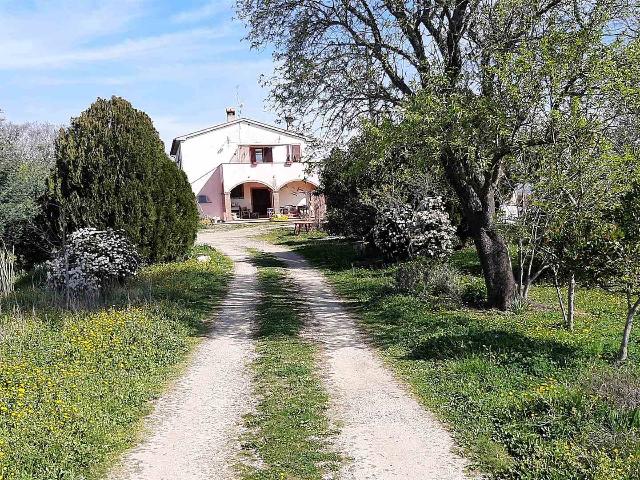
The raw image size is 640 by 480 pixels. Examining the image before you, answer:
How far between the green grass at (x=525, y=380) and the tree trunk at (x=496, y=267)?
0.57 meters

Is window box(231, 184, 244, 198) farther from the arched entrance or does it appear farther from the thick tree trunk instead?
the thick tree trunk

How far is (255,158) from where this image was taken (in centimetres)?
4472

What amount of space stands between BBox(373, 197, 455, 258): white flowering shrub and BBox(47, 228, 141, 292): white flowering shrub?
23.2 feet

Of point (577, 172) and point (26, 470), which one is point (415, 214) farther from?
point (26, 470)

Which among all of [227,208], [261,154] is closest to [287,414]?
[227,208]

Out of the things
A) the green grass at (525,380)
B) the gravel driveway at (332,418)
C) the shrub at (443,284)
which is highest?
the shrub at (443,284)

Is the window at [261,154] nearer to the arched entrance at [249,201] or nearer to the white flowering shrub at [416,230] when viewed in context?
the arched entrance at [249,201]

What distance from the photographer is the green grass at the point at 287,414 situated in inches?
213

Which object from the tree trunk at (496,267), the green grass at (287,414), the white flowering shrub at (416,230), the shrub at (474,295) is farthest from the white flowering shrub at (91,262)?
the tree trunk at (496,267)

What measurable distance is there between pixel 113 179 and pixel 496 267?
405 inches

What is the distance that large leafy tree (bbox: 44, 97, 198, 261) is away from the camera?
16.8 m

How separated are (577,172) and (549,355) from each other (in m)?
3.06

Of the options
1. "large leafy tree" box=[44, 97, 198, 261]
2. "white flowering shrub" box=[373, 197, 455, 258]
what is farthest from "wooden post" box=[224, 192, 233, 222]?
"white flowering shrub" box=[373, 197, 455, 258]

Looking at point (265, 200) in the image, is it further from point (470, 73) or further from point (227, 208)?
point (470, 73)
